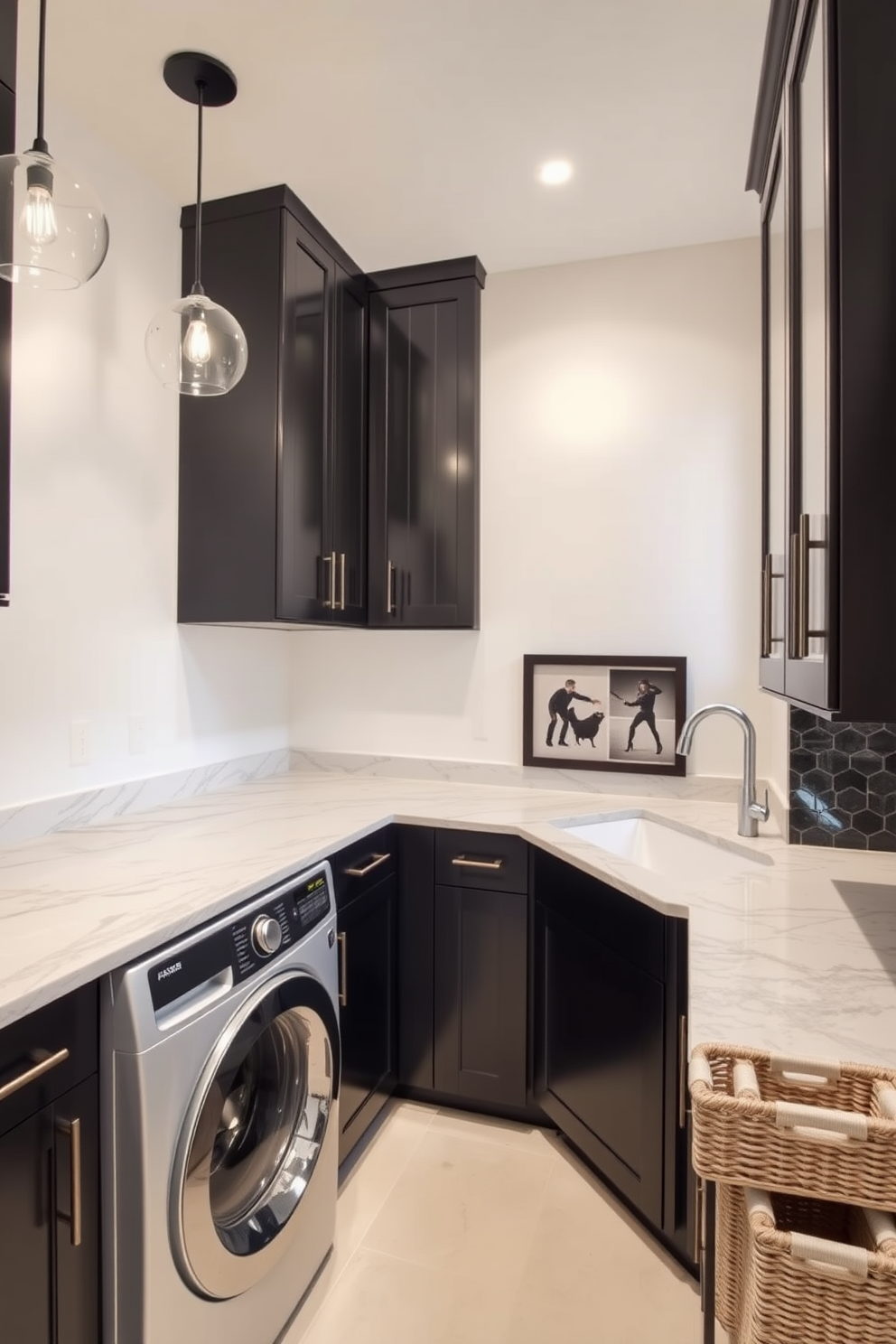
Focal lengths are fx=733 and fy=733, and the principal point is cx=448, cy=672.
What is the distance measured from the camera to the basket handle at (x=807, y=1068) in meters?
0.82

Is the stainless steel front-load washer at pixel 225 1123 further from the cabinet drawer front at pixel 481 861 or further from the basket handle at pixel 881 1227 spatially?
the basket handle at pixel 881 1227

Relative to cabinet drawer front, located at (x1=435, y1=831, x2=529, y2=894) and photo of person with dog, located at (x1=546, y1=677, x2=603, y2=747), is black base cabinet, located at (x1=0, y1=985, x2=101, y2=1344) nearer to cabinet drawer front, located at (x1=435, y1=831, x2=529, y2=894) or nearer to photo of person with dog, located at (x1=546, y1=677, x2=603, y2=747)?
cabinet drawer front, located at (x1=435, y1=831, x2=529, y2=894)

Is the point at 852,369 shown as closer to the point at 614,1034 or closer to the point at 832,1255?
the point at 832,1255

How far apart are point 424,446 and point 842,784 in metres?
1.67

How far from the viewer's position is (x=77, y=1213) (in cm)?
104

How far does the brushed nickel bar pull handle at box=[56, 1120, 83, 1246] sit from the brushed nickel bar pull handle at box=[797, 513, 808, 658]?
124 cm

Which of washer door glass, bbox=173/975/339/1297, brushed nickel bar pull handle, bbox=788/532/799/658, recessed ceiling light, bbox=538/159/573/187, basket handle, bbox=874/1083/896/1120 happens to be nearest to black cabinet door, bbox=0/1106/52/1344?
washer door glass, bbox=173/975/339/1297

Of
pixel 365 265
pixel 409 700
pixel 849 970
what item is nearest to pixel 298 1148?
pixel 849 970

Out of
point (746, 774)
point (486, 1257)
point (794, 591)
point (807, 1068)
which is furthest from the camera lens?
point (746, 774)

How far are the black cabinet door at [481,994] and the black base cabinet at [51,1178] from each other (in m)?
1.12

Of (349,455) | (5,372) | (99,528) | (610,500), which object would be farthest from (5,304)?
(610,500)

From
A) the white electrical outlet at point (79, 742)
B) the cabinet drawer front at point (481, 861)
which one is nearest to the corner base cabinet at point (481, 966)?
the cabinet drawer front at point (481, 861)

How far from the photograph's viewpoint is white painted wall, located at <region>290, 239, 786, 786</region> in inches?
92.5

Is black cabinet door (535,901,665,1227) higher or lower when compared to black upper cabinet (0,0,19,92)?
lower
